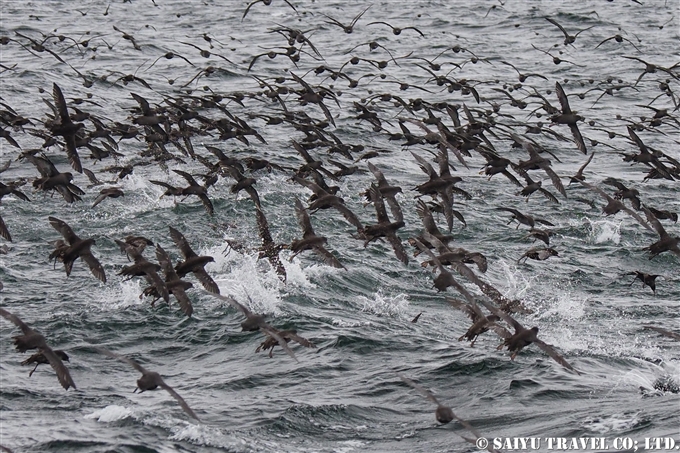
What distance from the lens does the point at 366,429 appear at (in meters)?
14.5

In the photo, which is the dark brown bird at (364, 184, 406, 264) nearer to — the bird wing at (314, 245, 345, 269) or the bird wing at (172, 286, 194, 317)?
the bird wing at (314, 245, 345, 269)

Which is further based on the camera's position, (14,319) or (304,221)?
(304,221)

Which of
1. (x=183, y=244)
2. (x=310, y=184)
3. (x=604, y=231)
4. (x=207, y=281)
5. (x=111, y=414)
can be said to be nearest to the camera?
(x=111, y=414)

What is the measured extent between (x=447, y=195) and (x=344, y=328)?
9.49 feet

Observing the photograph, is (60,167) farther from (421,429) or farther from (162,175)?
(421,429)

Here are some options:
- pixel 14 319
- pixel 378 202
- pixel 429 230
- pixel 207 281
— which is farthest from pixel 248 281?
pixel 14 319

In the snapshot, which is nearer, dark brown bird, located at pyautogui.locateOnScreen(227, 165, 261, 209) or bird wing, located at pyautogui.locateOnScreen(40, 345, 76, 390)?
bird wing, located at pyautogui.locateOnScreen(40, 345, 76, 390)

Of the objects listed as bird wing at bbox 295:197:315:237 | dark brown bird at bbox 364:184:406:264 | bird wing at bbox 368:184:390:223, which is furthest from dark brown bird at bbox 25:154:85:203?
dark brown bird at bbox 364:184:406:264

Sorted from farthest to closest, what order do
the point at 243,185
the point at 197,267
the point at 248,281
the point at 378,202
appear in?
the point at 243,185 → the point at 248,281 → the point at 378,202 → the point at 197,267

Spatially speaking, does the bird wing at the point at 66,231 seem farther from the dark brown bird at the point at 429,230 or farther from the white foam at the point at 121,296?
the dark brown bird at the point at 429,230

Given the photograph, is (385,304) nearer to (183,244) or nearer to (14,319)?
(183,244)

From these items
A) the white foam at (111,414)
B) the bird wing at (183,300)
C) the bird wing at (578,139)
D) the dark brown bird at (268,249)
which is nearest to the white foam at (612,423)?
the bird wing at (183,300)

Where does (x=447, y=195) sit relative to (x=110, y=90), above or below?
above

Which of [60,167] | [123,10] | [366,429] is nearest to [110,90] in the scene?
[60,167]
